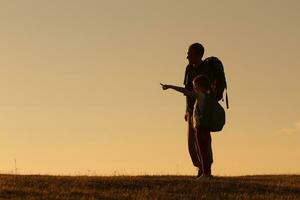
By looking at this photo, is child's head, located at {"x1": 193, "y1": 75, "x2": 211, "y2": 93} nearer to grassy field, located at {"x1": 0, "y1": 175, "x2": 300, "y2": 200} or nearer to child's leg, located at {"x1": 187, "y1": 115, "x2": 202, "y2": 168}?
child's leg, located at {"x1": 187, "y1": 115, "x2": 202, "y2": 168}

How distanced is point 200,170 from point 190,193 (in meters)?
2.15

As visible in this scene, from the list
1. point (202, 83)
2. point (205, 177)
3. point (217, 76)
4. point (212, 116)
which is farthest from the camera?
point (205, 177)

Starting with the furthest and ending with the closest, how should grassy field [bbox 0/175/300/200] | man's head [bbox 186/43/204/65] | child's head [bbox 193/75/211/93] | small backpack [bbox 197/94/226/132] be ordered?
1. man's head [bbox 186/43/204/65]
2. child's head [bbox 193/75/211/93]
3. small backpack [bbox 197/94/226/132]
4. grassy field [bbox 0/175/300/200]

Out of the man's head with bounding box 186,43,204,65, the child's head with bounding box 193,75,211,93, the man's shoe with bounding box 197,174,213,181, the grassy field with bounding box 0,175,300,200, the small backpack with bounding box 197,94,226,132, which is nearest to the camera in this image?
the grassy field with bounding box 0,175,300,200

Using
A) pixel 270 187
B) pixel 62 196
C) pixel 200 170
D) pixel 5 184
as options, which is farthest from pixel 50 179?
pixel 270 187

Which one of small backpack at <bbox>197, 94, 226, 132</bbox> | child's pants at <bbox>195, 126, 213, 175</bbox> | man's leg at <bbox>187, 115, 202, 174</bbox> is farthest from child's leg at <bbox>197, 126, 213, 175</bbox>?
man's leg at <bbox>187, 115, 202, 174</bbox>

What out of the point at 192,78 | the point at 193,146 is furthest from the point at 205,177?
the point at 192,78

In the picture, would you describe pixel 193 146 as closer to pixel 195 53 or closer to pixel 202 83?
pixel 202 83

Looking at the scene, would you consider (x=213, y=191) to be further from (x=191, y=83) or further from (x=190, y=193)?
(x=191, y=83)

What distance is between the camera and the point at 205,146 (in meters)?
18.8

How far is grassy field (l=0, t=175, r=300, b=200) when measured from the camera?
17.2 meters

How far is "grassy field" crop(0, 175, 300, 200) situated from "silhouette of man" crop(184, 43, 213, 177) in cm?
58

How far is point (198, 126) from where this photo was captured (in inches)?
734

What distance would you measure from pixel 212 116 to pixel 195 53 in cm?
155
